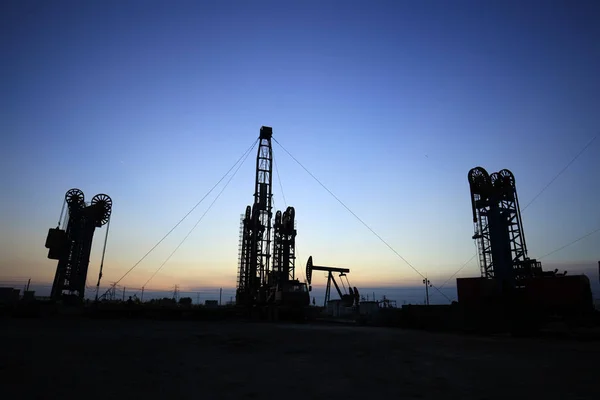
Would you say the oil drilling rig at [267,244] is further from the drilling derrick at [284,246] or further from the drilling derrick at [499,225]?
the drilling derrick at [499,225]

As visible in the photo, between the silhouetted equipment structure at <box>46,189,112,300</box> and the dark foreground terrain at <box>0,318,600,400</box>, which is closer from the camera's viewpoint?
the dark foreground terrain at <box>0,318,600,400</box>

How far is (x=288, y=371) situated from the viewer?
986cm

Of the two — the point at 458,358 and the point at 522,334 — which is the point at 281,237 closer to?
the point at 522,334

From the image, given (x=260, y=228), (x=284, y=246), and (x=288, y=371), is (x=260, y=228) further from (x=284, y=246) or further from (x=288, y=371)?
(x=288, y=371)

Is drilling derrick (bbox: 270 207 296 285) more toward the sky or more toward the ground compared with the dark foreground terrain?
more toward the sky

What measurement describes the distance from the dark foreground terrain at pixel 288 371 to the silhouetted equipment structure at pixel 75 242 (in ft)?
104

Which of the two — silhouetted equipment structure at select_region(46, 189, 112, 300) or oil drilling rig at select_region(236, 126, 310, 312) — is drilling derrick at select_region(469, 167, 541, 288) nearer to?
oil drilling rig at select_region(236, 126, 310, 312)

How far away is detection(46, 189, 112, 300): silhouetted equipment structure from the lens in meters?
42.0

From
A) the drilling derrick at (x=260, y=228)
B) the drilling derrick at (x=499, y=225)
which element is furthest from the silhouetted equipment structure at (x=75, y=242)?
the drilling derrick at (x=499, y=225)

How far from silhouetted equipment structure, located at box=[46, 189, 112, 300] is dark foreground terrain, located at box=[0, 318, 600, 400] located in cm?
3172

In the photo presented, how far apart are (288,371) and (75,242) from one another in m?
43.1

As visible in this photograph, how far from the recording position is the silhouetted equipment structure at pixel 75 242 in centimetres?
4200

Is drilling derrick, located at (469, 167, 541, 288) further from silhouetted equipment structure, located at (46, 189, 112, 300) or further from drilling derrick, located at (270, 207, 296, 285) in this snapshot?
silhouetted equipment structure, located at (46, 189, 112, 300)

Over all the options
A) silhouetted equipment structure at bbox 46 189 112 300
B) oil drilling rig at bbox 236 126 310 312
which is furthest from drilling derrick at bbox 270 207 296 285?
silhouetted equipment structure at bbox 46 189 112 300
